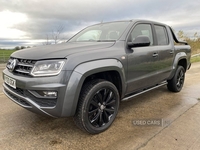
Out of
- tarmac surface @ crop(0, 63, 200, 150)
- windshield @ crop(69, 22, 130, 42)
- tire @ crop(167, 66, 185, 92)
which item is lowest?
tarmac surface @ crop(0, 63, 200, 150)

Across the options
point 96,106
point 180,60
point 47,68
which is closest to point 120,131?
point 96,106

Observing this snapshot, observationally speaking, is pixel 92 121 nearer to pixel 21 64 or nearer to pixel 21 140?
pixel 21 140

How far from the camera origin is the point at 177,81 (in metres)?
4.70

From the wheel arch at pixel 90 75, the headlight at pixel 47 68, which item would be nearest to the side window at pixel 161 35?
the wheel arch at pixel 90 75

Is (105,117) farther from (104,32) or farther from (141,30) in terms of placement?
(141,30)

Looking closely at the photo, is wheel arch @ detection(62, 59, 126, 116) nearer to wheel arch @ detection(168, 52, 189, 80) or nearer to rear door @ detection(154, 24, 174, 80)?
rear door @ detection(154, 24, 174, 80)

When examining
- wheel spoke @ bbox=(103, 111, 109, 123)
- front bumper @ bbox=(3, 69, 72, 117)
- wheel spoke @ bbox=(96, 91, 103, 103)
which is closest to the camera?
front bumper @ bbox=(3, 69, 72, 117)

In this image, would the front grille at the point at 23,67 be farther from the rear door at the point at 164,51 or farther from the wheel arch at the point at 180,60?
the wheel arch at the point at 180,60

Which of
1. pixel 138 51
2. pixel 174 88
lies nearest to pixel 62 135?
pixel 138 51

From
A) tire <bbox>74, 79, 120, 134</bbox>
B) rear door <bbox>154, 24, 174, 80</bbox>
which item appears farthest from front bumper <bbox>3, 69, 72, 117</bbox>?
rear door <bbox>154, 24, 174, 80</bbox>

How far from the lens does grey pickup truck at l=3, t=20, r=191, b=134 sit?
2.12 m

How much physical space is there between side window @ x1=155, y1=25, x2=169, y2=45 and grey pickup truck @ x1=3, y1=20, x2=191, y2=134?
0.26 meters

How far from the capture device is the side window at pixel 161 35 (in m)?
3.95

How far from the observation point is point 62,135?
8.32 feet
